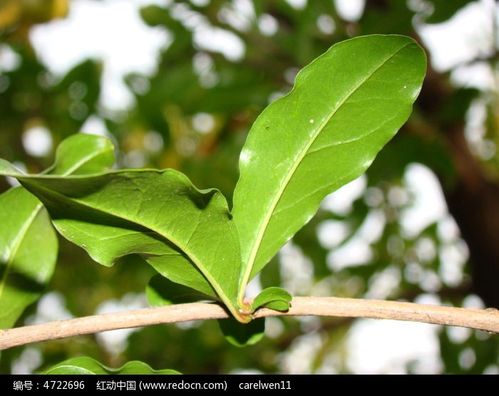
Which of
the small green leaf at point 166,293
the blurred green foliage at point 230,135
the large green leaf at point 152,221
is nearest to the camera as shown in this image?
the large green leaf at point 152,221

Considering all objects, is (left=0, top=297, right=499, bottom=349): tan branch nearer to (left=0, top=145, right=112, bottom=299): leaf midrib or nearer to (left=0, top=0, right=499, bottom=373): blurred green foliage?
(left=0, top=145, right=112, bottom=299): leaf midrib

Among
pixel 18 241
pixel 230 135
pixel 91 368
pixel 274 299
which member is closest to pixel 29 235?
pixel 18 241

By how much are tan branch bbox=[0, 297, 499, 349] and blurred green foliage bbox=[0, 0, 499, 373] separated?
907 millimetres

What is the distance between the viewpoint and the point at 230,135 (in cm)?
179

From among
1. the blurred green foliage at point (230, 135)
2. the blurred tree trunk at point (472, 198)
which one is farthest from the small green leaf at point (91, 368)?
the blurred tree trunk at point (472, 198)

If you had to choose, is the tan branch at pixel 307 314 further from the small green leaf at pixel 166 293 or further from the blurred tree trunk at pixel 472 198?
the blurred tree trunk at pixel 472 198

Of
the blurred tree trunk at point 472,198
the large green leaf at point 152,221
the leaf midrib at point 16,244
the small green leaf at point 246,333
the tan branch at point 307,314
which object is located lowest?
the blurred tree trunk at point 472,198

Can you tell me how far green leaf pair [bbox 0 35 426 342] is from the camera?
0.42 meters

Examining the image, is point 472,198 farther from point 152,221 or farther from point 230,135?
point 152,221

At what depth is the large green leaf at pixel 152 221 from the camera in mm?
360

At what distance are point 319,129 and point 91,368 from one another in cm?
29

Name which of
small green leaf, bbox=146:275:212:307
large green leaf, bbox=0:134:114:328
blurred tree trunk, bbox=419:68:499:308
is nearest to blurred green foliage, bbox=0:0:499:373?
blurred tree trunk, bbox=419:68:499:308

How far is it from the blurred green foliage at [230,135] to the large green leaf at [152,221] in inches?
36.4

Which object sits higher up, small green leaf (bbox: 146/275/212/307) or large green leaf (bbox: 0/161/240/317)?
large green leaf (bbox: 0/161/240/317)
